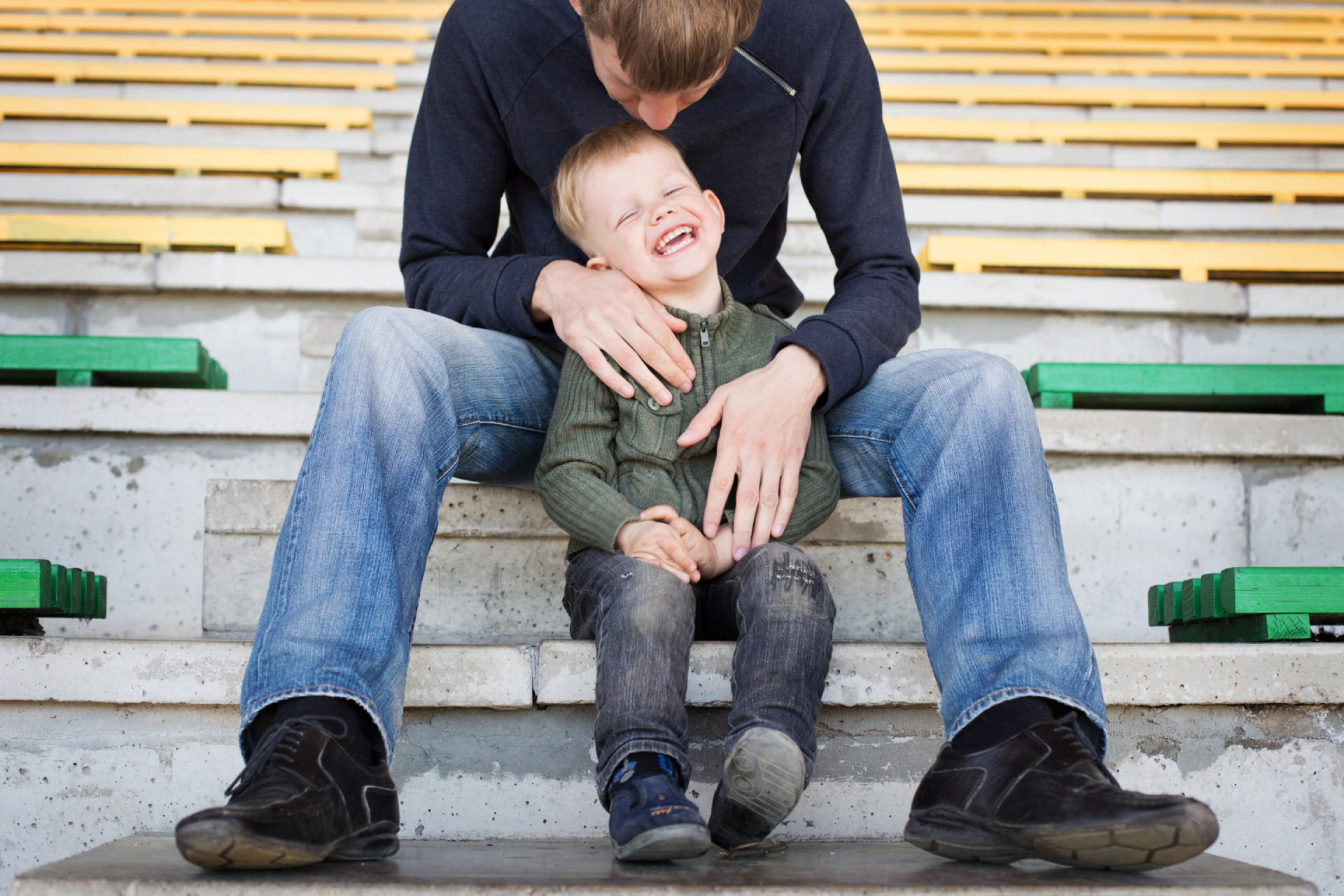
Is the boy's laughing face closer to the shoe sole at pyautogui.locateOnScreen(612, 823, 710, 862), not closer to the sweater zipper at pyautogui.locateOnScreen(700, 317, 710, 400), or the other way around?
the sweater zipper at pyautogui.locateOnScreen(700, 317, 710, 400)

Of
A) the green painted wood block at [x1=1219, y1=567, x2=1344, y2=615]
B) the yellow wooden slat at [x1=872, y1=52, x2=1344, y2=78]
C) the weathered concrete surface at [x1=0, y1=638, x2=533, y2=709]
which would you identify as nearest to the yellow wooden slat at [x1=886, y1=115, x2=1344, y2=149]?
the yellow wooden slat at [x1=872, y1=52, x2=1344, y2=78]

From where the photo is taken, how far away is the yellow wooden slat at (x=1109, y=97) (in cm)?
292

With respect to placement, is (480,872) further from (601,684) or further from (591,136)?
(591,136)

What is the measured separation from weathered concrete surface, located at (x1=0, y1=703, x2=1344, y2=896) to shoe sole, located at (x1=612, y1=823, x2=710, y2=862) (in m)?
0.24

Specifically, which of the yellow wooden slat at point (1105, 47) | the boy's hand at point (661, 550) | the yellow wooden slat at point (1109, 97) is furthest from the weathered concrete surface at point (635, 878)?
the yellow wooden slat at point (1105, 47)

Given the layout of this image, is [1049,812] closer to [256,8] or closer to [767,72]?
[767,72]

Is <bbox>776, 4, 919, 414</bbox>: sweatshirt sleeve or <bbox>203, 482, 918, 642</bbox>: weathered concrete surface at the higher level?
<bbox>776, 4, 919, 414</bbox>: sweatshirt sleeve

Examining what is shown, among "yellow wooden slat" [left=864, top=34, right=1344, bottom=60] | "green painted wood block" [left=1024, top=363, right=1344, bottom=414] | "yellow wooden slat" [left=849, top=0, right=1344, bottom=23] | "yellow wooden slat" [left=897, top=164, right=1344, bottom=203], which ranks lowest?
"green painted wood block" [left=1024, top=363, right=1344, bottom=414]

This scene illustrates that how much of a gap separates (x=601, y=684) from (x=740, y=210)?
2.03 feet

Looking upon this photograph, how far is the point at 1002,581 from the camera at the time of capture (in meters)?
0.85

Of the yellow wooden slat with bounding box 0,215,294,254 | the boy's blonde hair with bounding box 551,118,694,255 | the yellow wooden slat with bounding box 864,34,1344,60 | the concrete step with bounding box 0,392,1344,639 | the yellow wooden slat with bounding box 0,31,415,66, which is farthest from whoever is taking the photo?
the yellow wooden slat with bounding box 864,34,1344,60

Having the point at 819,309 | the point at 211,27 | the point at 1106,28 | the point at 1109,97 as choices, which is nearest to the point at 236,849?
the point at 819,309

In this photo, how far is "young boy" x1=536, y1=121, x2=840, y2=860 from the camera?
0.80 m

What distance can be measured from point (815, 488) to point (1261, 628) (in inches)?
18.7
